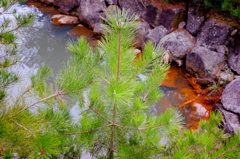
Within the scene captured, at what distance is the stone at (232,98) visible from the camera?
3.59 m

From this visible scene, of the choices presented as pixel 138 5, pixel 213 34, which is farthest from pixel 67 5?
pixel 213 34

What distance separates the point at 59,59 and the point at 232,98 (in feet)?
13.8

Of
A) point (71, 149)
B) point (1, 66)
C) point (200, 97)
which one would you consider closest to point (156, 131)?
point (71, 149)

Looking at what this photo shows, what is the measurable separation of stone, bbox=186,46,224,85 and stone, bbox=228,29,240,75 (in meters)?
0.20

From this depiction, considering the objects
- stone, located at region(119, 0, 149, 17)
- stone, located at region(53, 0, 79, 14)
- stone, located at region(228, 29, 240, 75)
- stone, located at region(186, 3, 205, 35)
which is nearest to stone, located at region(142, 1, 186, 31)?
stone, located at region(119, 0, 149, 17)

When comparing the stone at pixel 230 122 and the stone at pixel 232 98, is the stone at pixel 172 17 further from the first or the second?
the stone at pixel 230 122

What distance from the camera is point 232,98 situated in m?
3.68

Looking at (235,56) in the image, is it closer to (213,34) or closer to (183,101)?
(213,34)

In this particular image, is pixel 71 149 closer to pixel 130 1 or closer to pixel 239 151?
pixel 239 151

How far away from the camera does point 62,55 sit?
591 centimetres

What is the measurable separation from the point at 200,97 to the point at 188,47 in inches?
60.2

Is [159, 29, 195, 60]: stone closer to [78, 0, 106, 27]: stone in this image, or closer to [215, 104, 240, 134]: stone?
[215, 104, 240, 134]: stone

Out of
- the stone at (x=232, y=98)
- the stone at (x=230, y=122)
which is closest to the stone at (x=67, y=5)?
the stone at (x=232, y=98)

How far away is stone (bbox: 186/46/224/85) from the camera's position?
4.70m
